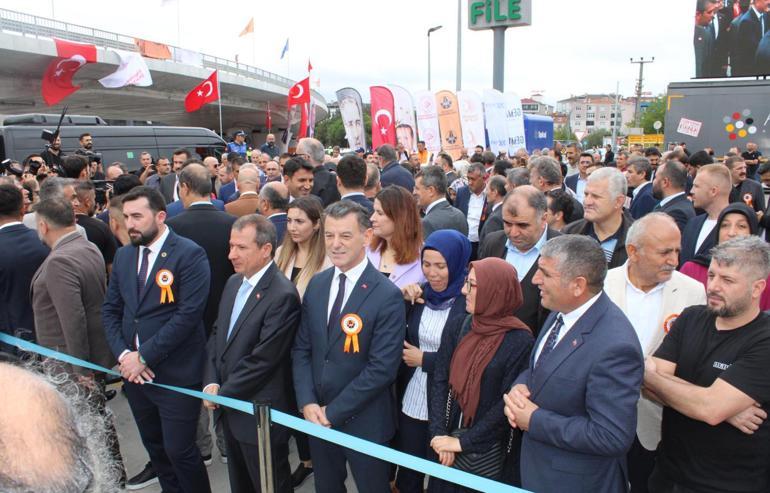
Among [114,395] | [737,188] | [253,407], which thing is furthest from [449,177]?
[253,407]

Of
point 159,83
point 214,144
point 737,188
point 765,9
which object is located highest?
point 765,9

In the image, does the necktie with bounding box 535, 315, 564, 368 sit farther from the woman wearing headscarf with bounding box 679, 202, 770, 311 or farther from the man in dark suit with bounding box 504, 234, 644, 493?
the woman wearing headscarf with bounding box 679, 202, 770, 311

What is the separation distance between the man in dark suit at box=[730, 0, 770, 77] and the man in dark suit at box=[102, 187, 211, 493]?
27.7 meters

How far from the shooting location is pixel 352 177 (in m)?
5.11

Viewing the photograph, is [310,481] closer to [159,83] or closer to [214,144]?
[214,144]

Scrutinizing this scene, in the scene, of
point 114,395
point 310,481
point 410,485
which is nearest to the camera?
point 410,485

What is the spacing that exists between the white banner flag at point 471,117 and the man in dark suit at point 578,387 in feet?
47.0

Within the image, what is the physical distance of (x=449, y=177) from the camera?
9.09 m

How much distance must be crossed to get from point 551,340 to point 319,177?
4.57 m

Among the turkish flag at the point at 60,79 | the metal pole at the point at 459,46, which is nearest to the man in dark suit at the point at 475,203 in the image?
the turkish flag at the point at 60,79

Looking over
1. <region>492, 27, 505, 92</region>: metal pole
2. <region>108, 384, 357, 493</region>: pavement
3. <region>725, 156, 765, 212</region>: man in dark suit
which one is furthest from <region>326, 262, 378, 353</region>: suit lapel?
<region>492, 27, 505, 92</region>: metal pole

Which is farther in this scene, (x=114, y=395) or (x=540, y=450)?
(x=114, y=395)

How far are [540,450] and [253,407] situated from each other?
4.52 feet

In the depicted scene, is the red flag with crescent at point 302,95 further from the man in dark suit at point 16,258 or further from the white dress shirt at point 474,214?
the man in dark suit at point 16,258
